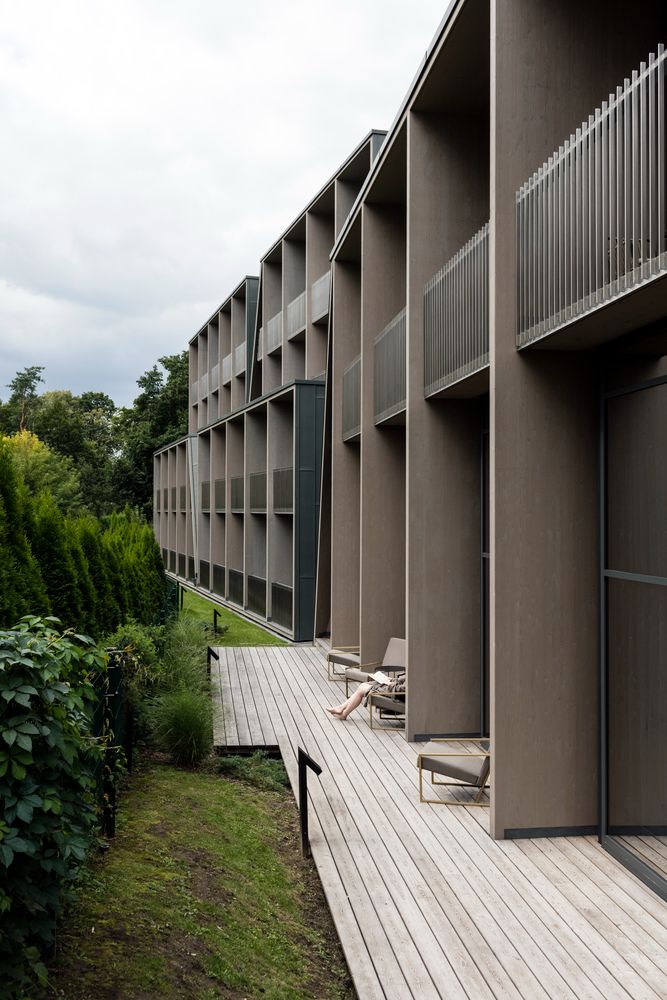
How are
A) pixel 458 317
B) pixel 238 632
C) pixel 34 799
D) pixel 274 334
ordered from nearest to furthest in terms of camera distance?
1. pixel 34 799
2. pixel 458 317
3. pixel 238 632
4. pixel 274 334

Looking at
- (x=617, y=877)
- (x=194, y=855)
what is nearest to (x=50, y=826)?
(x=194, y=855)

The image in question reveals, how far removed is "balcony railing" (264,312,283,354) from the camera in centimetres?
3109

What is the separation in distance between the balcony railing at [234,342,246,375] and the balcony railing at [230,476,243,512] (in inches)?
422

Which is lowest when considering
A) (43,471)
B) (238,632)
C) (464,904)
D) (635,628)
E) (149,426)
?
(238,632)

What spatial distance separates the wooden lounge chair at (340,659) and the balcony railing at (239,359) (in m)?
23.8

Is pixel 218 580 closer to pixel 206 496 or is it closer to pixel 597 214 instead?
pixel 206 496

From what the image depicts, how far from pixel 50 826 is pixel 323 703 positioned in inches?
374

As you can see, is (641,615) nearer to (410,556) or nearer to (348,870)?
(348,870)

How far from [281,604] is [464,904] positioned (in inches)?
643

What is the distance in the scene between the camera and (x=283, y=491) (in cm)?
2252

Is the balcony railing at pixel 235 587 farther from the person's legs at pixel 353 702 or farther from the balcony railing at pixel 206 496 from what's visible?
the person's legs at pixel 353 702

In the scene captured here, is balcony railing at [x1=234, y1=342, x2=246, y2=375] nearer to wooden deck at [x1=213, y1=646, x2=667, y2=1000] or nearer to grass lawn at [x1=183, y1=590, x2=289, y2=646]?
grass lawn at [x1=183, y1=590, x2=289, y2=646]

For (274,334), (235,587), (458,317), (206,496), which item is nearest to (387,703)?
(458,317)

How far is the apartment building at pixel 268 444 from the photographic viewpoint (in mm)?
21156
